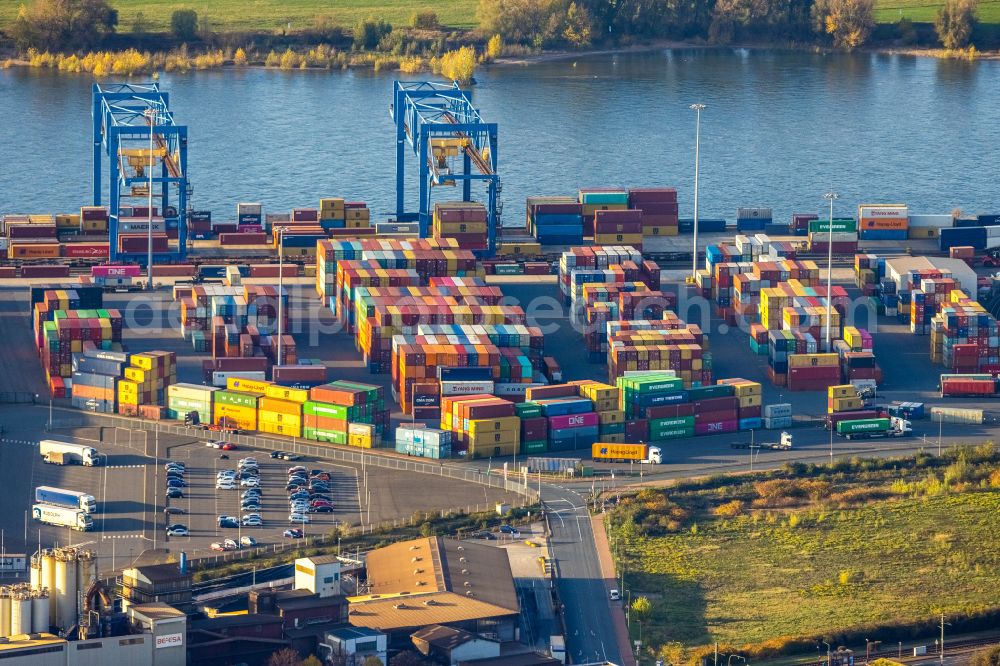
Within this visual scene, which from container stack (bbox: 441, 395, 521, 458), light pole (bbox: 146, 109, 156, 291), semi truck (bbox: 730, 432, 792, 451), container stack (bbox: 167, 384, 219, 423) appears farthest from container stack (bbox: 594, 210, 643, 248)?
container stack (bbox: 167, 384, 219, 423)

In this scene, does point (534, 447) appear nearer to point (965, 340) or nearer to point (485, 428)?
point (485, 428)

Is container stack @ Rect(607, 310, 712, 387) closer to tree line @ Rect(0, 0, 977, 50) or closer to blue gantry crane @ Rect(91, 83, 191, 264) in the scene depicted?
blue gantry crane @ Rect(91, 83, 191, 264)

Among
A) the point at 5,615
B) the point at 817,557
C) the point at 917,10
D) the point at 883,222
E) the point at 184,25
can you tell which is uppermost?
the point at 184,25

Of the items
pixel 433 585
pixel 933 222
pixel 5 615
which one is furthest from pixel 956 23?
pixel 5 615

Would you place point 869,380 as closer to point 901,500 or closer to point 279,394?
point 901,500

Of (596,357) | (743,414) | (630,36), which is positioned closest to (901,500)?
(743,414)

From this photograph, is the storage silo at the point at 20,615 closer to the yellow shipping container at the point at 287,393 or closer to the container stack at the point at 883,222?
the yellow shipping container at the point at 287,393
